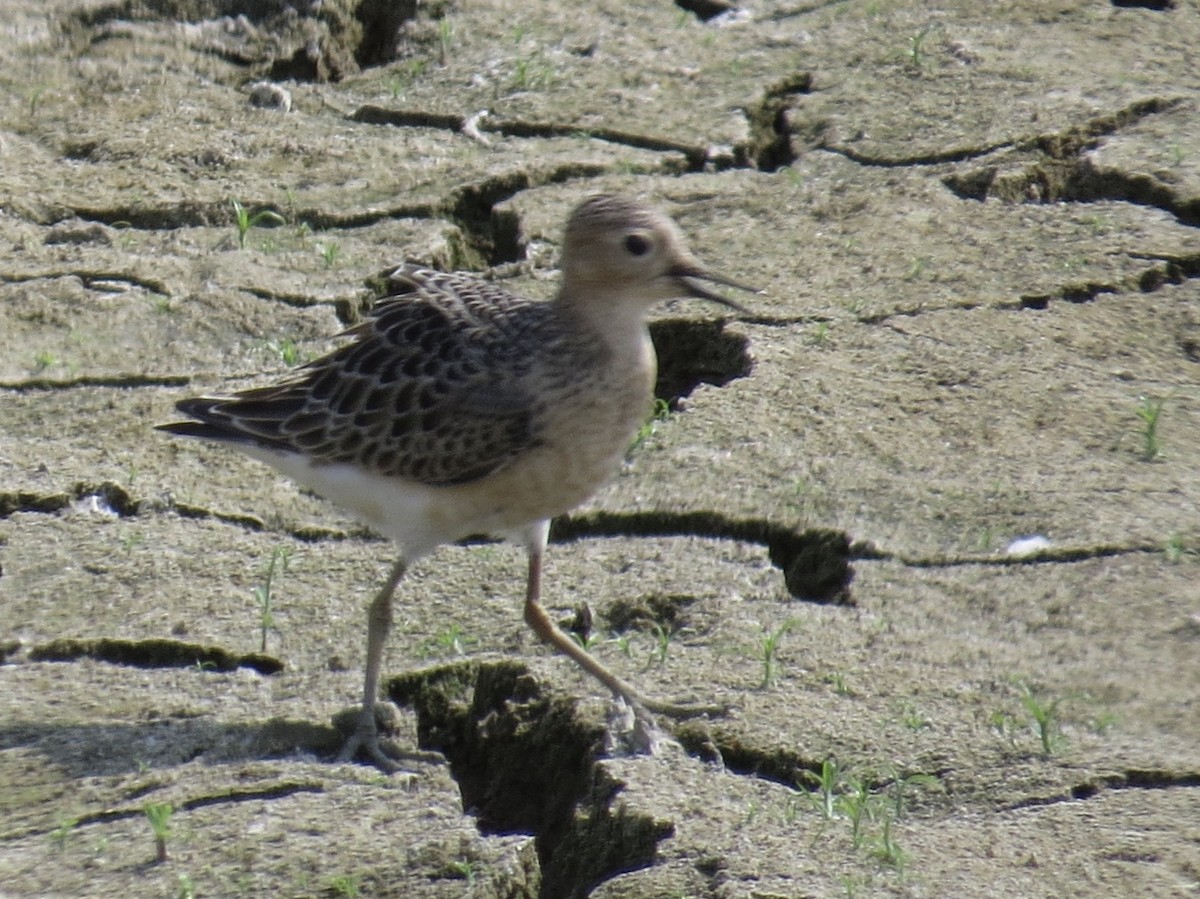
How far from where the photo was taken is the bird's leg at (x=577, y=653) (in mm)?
4211

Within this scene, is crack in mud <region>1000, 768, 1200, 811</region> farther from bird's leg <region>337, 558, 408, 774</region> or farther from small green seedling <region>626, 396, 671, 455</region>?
small green seedling <region>626, 396, 671, 455</region>

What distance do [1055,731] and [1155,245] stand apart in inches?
98.9

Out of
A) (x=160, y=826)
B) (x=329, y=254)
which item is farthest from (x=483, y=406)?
(x=329, y=254)

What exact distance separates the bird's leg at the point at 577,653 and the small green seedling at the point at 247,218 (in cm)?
222

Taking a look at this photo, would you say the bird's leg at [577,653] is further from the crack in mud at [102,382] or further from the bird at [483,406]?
the crack in mud at [102,382]

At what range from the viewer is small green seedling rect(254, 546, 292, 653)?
15.1 feet

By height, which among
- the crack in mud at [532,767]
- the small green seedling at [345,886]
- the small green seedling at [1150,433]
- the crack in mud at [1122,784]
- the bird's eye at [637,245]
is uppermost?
the bird's eye at [637,245]

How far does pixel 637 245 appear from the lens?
465 cm

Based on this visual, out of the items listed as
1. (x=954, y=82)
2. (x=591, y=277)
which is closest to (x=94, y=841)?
(x=591, y=277)

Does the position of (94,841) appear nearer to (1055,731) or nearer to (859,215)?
(1055,731)

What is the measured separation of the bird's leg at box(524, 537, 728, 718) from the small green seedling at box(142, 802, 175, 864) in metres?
0.98

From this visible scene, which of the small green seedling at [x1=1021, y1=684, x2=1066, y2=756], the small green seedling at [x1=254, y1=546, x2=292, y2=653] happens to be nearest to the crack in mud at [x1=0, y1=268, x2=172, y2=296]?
the small green seedling at [x1=254, y1=546, x2=292, y2=653]

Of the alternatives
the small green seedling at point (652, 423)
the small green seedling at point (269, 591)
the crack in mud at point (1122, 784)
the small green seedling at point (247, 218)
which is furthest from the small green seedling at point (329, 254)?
the crack in mud at point (1122, 784)

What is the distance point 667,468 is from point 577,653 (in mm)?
958
